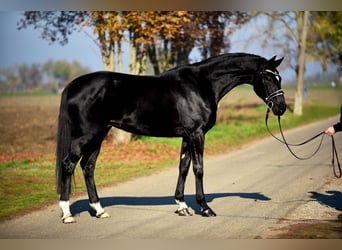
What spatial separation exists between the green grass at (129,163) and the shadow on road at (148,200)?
1.98 ft

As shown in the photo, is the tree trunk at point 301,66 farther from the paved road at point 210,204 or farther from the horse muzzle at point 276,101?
the horse muzzle at point 276,101

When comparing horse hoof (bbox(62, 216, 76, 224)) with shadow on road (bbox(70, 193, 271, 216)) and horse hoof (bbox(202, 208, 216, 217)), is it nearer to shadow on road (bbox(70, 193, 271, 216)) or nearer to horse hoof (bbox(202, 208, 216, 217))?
shadow on road (bbox(70, 193, 271, 216))

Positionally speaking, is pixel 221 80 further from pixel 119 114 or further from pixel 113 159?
pixel 113 159

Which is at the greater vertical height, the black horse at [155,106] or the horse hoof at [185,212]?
the black horse at [155,106]

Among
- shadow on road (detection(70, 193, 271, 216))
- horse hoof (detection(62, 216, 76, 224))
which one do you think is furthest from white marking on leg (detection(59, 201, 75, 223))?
shadow on road (detection(70, 193, 271, 216))

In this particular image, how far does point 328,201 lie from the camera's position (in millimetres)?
6594

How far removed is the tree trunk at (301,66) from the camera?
15477 millimetres

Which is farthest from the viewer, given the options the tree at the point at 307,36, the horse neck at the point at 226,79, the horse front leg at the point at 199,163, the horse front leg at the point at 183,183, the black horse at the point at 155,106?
the tree at the point at 307,36

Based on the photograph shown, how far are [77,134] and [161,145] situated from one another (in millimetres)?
6457

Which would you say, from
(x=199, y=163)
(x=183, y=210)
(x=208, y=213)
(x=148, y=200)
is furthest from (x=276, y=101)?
(x=148, y=200)

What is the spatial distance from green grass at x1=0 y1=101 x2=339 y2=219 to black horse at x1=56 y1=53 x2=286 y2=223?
1235 millimetres

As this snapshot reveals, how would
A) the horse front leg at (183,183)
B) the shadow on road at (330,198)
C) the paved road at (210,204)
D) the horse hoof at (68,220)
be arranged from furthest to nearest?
the shadow on road at (330,198) < the horse front leg at (183,183) < the horse hoof at (68,220) < the paved road at (210,204)

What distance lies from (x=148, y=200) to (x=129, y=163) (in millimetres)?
3251

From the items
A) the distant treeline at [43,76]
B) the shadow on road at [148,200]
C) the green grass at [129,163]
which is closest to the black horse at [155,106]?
the shadow on road at [148,200]
